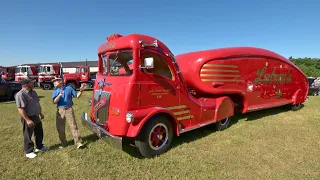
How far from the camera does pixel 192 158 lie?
4363 millimetres

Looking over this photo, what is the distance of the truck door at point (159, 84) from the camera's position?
421cm

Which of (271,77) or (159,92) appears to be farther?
(271,77)

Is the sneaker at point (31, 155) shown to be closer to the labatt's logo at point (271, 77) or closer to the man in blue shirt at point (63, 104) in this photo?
the man in blue shirt at point (63, 104)

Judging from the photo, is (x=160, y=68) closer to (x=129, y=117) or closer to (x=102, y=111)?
(x=129, y=117)

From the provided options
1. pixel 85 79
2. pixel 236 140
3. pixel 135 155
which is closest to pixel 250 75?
pixel 236 140

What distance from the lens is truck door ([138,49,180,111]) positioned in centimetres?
421

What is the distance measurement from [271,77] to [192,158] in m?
5.28

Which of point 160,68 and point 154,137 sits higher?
point 160,68

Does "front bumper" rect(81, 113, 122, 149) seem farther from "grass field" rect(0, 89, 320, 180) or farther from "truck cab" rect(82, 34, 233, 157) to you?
"grass field" rect(0, 89, 320, 180)

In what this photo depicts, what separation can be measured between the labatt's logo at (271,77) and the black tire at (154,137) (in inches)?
169

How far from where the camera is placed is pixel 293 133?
19.7 feet

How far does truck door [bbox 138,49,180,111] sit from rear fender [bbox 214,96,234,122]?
1631 mm

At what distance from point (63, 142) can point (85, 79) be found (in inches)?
651

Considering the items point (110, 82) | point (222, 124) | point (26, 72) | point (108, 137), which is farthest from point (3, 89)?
point (26, 72)
